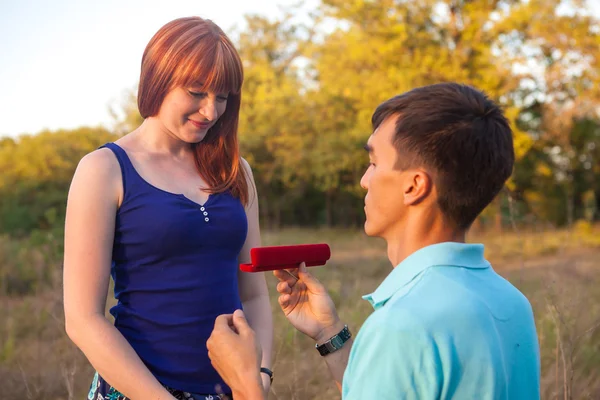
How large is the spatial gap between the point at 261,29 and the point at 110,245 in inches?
1174

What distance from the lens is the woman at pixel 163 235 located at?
1.62 meters

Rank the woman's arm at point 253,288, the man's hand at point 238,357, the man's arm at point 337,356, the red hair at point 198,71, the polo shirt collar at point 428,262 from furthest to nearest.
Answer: the woman's arm at point 253,288
the red hair at point 198,71
the man's arm at point 337,356
the man's hand at point 238,357
the polo shirt collar at point 428,262

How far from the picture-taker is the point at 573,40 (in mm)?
15867

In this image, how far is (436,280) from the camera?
41.8 inches

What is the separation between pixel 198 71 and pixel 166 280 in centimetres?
58

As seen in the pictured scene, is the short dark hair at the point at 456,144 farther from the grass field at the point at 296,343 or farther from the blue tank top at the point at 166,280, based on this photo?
the grass field at the point at 296,343

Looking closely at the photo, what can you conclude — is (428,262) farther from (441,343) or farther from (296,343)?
(296,343)

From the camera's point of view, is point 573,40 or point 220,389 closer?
point 220,389

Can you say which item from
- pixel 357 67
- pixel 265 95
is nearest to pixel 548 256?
pixel 357 67

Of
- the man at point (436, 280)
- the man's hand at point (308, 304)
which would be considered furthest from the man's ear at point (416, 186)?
the man's hand at point (308, 304)

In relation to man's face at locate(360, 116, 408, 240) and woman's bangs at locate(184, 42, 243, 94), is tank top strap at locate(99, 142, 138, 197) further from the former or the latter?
man's face at locate(360, 116, 408, 240)

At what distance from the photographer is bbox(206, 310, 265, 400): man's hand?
1376mm

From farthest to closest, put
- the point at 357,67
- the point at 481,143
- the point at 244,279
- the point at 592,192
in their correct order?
the point at 592,192, the point at 357,67, the point at 244,279, the point at 481,143

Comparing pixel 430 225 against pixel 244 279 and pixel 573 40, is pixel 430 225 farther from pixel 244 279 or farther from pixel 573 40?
pixel 573 40
